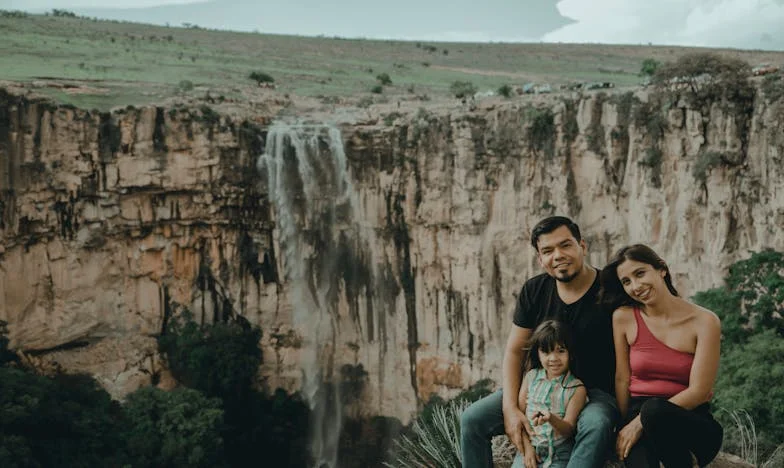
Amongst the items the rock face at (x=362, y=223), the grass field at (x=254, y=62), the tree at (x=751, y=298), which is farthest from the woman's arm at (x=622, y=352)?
the grass field at (x=254, y=62)

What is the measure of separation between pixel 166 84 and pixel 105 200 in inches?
298

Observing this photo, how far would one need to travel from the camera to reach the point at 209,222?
81.9ft


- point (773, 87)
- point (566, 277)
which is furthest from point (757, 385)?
point (566, 277)

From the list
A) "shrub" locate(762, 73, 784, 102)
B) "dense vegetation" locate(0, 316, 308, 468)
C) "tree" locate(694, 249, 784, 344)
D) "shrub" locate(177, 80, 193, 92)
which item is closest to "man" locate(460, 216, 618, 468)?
"tree" locate(694, 249, 784, 344)

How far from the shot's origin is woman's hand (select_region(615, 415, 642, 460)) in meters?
4.67

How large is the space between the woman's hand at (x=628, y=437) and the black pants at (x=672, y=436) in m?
0.04

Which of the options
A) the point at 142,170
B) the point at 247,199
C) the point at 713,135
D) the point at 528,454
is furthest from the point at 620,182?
the point at 528,454

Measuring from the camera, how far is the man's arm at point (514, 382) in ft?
16.4

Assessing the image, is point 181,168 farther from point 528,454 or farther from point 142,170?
point 528,454

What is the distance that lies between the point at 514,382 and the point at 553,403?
37 centimetres

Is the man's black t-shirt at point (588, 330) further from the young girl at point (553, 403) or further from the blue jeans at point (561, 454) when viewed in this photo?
the blue jeans at point (561, 454)

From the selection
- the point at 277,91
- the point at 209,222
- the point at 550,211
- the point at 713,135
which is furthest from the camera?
the point at 277,91

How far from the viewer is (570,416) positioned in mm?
4828

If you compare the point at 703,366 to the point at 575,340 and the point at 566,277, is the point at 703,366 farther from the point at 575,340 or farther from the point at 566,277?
the point at 566,277
